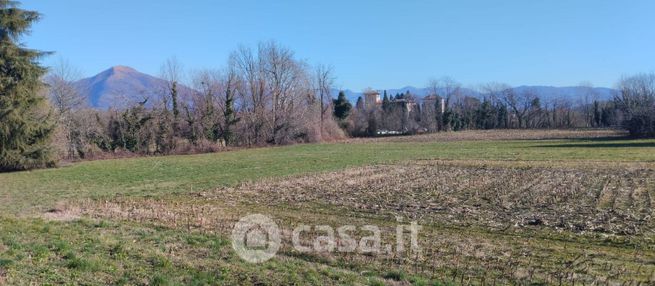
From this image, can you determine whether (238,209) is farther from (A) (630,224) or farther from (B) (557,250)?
(A) (630,224)

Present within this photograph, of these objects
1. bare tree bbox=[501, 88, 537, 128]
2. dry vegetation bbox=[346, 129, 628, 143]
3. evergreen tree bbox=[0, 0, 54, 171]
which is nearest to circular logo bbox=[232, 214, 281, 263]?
evergreen tree bbox=[0, 0, 54, 171]

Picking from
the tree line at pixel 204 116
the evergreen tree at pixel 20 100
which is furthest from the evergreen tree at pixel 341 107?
the evergreen tree at pixel 20 100

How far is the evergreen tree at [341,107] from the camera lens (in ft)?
278

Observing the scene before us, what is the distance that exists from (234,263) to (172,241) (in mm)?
2204

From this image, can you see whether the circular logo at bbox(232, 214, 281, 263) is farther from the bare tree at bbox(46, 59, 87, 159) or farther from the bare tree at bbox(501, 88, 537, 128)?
the bare tree at bbox(501, 88, 537, 128)

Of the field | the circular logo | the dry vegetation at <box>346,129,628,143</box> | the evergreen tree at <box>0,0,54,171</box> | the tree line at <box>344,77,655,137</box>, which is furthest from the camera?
the tree line at <box>344,77,655,137</box>

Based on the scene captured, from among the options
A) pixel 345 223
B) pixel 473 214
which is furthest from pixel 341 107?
pixel 345 223

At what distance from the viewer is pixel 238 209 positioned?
45.7 ft

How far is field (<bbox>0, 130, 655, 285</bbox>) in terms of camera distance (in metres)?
6.92

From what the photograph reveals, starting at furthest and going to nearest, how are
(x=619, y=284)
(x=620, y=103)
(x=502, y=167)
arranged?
(x=620, y=103)
(x=502, y=167)
(x=619, y=284)

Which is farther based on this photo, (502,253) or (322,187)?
(322,187)

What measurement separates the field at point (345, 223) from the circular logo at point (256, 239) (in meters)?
0.20

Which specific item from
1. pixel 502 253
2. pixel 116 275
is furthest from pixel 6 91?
pixel 502 253

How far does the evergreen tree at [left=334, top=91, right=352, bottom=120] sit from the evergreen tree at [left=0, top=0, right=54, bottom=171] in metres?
58.9
